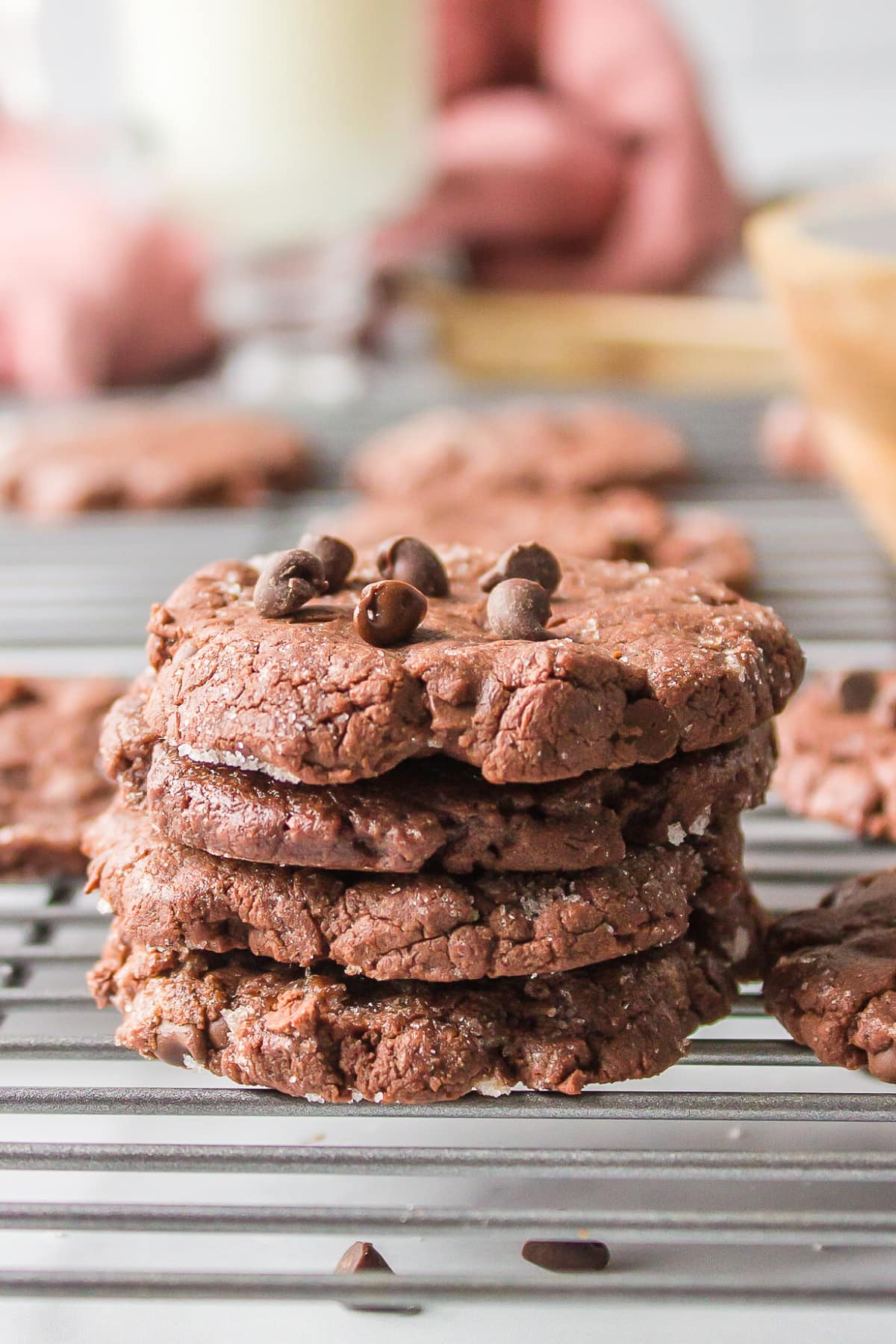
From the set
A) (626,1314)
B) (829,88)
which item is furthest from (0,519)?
(829,88)

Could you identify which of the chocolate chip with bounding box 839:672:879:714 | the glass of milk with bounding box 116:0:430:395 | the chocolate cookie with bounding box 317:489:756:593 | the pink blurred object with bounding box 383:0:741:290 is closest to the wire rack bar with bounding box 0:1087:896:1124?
the chocolate chip with bounding box 839:672:879:714

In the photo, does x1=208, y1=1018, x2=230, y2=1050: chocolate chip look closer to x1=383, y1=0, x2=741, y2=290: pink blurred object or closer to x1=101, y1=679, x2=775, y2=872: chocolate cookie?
x1=101, y1=679, x2=775, y2=872: chocolate cookie

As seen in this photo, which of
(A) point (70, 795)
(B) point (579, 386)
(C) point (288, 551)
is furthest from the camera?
(B) point (579, 386)

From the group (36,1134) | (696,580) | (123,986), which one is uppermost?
(696,580)

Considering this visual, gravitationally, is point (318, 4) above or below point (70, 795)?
above

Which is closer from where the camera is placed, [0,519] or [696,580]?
[696,580]

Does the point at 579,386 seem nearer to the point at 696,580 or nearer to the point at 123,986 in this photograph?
the point at 696,580

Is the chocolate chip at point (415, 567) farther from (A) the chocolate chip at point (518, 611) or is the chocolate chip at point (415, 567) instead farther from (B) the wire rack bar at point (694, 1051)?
(B) the wire rack bar at point (694, 1051)
